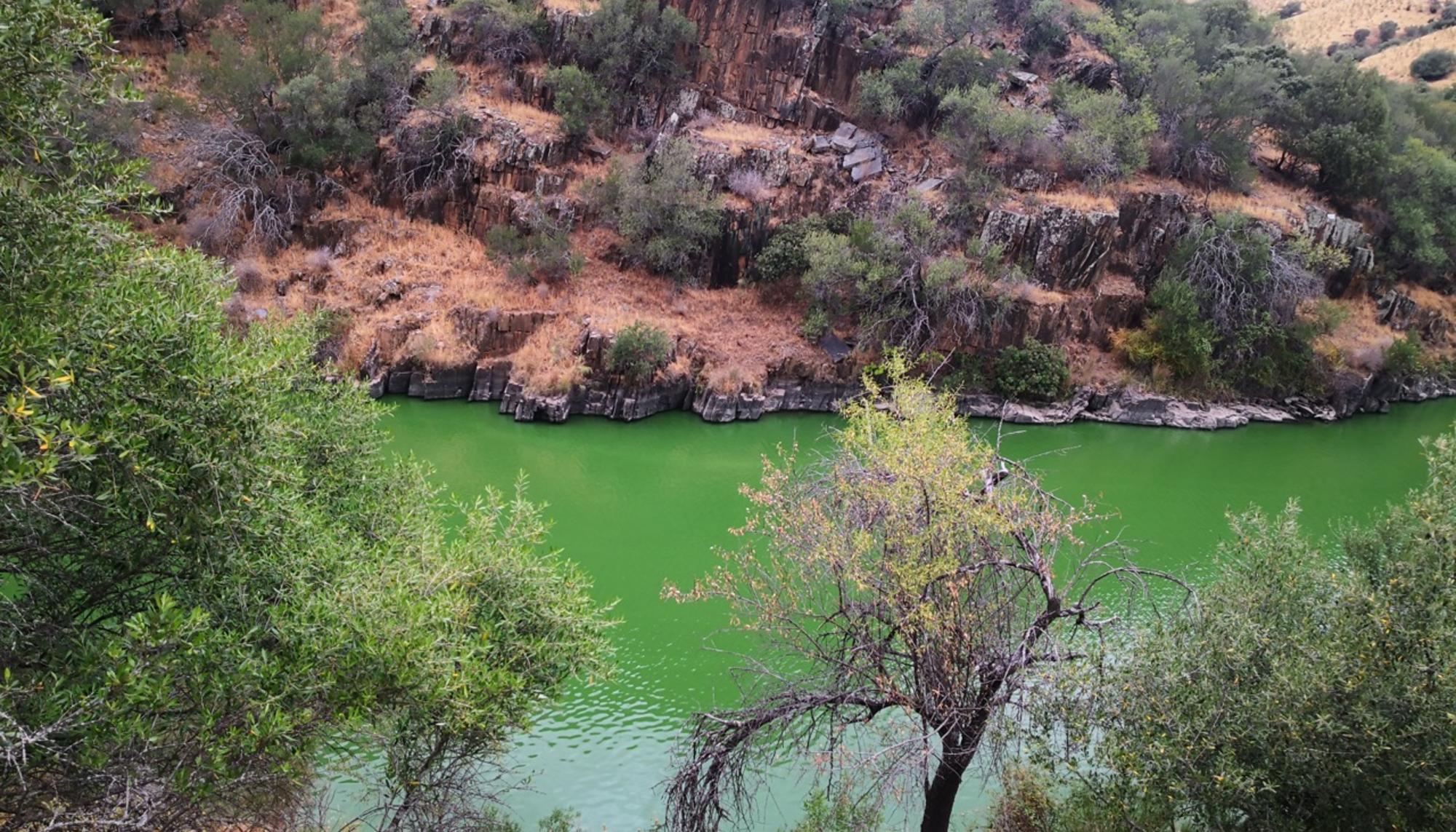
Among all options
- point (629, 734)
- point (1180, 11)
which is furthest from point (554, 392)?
point (1180, 11)

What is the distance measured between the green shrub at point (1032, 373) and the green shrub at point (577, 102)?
1742 centimetres

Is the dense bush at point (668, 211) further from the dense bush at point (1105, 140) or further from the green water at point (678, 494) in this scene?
the dense bush at point (1105, 140)

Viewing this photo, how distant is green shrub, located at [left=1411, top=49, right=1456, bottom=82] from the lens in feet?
161

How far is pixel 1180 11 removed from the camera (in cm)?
3462

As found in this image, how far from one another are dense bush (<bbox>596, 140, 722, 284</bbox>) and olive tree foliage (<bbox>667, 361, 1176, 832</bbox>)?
18857 mm

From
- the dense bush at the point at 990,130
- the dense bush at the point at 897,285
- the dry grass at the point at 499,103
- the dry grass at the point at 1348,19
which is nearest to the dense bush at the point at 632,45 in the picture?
the dry grass at the point at 499,103

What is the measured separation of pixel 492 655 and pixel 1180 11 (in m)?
41.2

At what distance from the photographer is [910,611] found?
277 inches

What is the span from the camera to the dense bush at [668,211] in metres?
26.3

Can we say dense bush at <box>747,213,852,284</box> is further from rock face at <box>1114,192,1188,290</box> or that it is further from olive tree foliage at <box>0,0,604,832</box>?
olive tree foliage at <box>0,0,604,832</box>

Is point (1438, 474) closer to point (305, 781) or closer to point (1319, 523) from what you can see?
point (305, 781)

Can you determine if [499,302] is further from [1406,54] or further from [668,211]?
[1406,54]

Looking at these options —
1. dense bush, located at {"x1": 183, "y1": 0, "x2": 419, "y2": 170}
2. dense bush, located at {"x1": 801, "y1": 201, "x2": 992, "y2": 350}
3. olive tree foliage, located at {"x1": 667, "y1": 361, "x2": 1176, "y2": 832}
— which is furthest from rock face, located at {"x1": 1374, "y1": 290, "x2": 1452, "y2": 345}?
dense bush, located at {"x1": 183, "y1": 0, "x2": 419, "y2": 170}

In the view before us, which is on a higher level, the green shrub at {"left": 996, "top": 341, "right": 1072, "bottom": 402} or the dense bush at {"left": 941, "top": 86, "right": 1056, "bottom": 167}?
the dense bush at {"left": 941, "top": 86, "right": 1056, "bottom": 167}
